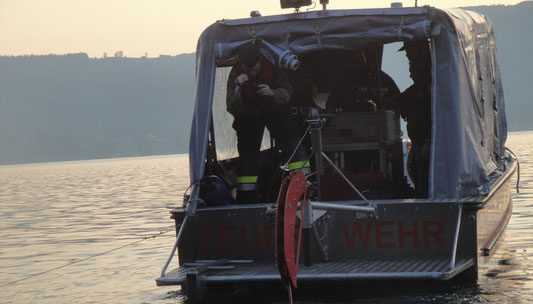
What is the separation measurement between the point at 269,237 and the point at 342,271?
89 cm

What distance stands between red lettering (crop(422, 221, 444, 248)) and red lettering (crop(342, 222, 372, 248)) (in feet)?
1.46

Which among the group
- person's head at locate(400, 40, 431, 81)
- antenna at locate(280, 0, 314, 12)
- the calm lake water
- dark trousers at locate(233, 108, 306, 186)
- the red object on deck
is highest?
antenna at locate(280, 0, 314, 12)

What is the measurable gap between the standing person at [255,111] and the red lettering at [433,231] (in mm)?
1202

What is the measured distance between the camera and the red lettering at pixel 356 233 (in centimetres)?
807

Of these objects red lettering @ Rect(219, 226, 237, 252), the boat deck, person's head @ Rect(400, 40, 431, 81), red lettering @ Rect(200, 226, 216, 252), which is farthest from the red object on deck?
person's head @ Rect(400, 40, 431, 81)

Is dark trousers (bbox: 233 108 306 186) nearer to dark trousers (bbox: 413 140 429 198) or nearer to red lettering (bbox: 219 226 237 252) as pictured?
red lettering (bbox: 219 226 237 252)

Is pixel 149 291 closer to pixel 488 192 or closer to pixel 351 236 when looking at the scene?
pixel 351 236

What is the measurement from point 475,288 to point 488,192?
2.73 feet

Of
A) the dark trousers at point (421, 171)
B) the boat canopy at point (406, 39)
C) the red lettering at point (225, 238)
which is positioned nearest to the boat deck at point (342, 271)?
the red lettering at point (225, 238)

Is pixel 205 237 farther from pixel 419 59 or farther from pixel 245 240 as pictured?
pixel 419 59

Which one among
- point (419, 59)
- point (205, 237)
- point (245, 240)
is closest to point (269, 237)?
point (245, 240)

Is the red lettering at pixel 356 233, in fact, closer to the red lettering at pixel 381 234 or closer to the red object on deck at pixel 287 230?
the red lettering at pixel 381 234

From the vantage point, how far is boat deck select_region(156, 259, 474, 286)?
24.0ft

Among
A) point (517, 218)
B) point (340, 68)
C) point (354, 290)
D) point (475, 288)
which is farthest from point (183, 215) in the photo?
point (517, 218)
